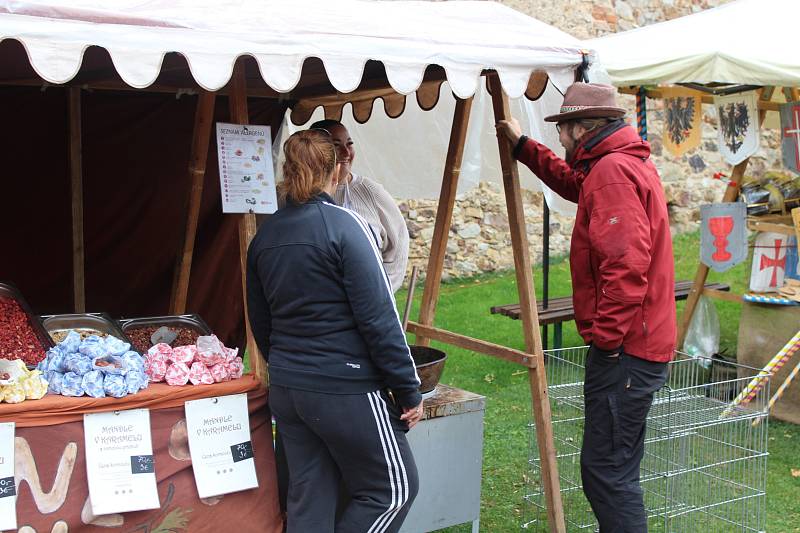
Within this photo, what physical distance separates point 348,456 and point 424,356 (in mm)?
1095

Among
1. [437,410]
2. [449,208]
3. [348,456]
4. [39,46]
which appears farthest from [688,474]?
[39,46]

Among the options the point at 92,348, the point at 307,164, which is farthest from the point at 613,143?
the point at 92,348

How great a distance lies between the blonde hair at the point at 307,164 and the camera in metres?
2.72

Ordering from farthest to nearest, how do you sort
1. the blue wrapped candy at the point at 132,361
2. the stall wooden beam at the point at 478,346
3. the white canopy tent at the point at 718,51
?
1. the white canopy tent at the point at 718,51
2. the stall wooden beam at the point at 478,346
3. the blue wrapped candy at the point at 132,361

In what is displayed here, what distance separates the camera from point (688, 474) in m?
3.86

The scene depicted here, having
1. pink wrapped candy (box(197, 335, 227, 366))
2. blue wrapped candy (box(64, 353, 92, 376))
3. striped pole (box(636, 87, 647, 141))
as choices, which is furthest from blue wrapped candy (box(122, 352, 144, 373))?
striped pole (box(636, 87, 647, 141))

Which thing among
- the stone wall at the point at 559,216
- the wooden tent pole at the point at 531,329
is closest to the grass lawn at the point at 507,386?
the stone wall at the point at 559,216

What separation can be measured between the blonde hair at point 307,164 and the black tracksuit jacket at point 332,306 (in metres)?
0.04

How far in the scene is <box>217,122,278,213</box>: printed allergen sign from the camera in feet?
10.5

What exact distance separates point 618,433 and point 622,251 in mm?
673

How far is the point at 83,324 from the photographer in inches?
145

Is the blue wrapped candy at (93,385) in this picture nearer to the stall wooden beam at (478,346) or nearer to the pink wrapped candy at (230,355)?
the pink wrapped candy at (230,355)

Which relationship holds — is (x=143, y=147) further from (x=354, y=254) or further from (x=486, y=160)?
(x=354, y=254)

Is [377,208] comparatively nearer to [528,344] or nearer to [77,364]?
[528,344]
